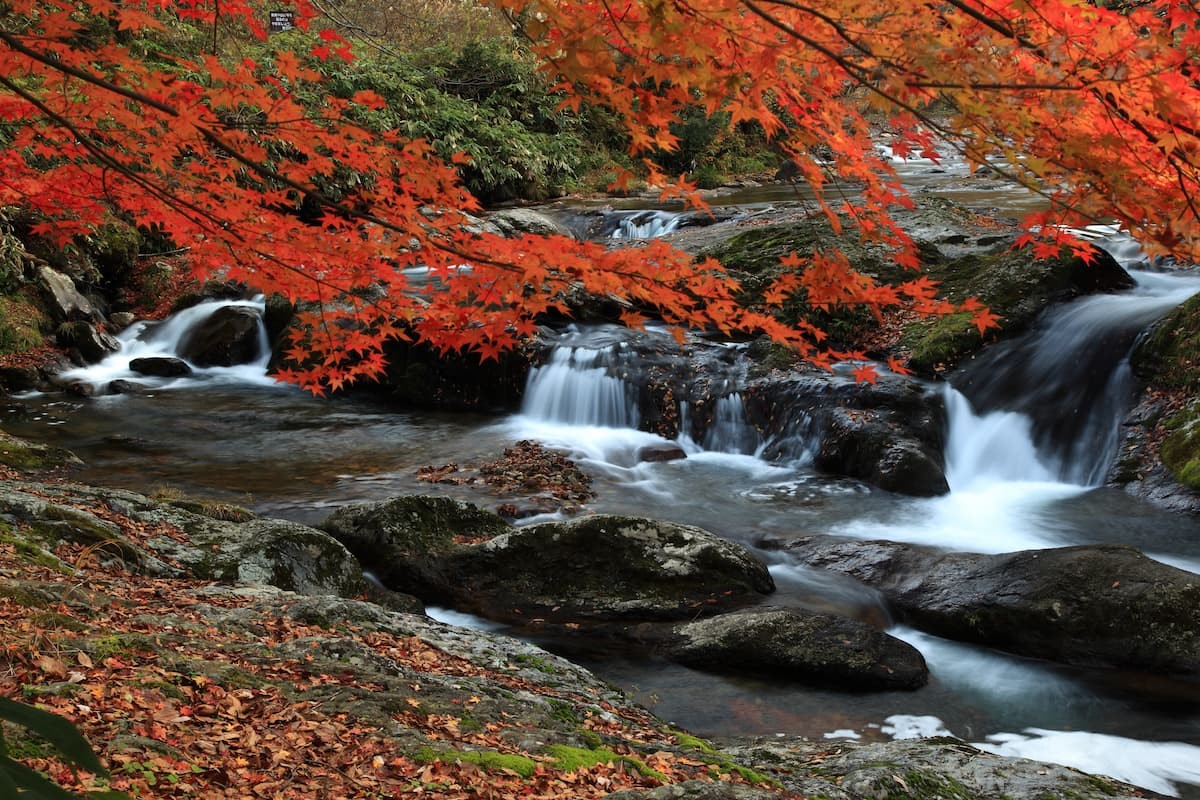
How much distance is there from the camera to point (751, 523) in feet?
28.1

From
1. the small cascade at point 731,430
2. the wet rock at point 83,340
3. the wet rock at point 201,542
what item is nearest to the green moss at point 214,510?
the wet rock at point 201,542

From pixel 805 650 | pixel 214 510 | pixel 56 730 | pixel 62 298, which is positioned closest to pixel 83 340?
pixel 62 298

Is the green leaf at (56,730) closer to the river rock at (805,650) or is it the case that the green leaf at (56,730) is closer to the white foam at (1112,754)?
the white foam at (1112,754)

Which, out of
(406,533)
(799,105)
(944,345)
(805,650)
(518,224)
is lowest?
(805,650)

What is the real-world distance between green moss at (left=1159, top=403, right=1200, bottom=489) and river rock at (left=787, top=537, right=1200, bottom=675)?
274cm

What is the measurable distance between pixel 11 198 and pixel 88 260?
9055 mm

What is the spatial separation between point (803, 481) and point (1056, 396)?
10.1 ft

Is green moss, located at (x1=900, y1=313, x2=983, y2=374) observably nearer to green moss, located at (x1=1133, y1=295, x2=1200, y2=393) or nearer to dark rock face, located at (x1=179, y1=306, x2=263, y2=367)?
green moss, located at (x1=1133, y1=295, x2=1200, y2=393)

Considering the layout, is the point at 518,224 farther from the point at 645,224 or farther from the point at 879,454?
the point at 879,454

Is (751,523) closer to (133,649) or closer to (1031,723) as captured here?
(1031,723)

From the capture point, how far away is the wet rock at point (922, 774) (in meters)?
3.73

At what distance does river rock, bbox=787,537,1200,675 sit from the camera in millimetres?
5758

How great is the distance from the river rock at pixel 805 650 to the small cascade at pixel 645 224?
13038mm

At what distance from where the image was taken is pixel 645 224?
19.0m
